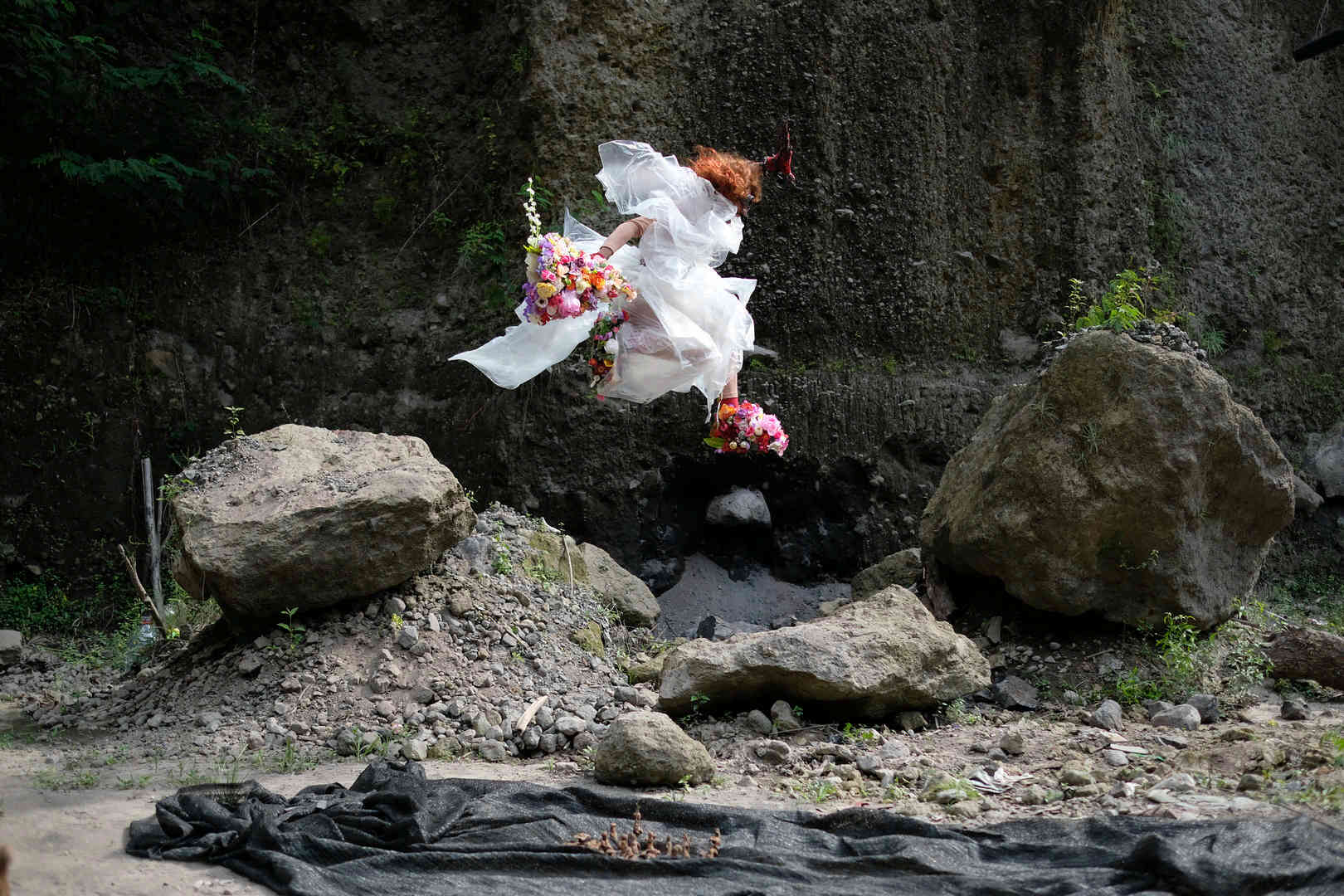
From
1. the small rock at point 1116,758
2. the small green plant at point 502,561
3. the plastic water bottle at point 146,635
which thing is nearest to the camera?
the small rock at point 1116,758

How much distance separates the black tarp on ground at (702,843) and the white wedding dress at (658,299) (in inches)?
80.2

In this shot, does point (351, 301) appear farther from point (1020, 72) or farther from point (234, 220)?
point (1020, 72)

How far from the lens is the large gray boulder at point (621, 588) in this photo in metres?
7.68

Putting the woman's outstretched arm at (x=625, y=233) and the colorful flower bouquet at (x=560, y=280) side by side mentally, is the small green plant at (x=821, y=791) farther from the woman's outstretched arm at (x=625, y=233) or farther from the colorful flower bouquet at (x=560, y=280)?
the woman's outstretched arm at (x=625, y=233)

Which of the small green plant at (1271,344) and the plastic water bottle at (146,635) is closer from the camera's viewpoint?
the plastic water bottle at (146,635)

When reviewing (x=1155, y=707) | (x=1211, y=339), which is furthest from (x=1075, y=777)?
(x=1211, y=339)

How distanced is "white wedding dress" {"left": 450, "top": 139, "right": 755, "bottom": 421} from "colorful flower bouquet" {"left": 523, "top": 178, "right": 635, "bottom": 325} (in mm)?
162

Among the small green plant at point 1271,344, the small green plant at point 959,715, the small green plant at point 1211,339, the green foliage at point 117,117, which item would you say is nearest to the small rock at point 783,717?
the small green plant at point 959,715

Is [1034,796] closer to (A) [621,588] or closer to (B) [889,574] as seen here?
(B) [889,574]

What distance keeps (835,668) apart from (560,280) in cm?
214

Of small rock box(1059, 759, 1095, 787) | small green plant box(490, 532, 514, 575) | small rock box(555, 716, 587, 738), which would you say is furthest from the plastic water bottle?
small rock box(1059, 759, 1095, 787)

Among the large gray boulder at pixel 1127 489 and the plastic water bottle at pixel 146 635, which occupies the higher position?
the large gray boulder at pixel 1127 489

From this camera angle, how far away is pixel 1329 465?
412 inches

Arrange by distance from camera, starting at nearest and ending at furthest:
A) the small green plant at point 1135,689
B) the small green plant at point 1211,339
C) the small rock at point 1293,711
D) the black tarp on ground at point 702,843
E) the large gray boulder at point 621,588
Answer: the black tarp on ground at point 702,843
the small rock at point 1293,711
the small green plant at point 1135,689
the large gray boulder at point 621,588
the small green plant at point 1211,339
